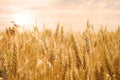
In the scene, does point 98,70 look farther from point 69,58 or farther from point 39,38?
point 39,38

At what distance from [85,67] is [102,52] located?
1.05 ft

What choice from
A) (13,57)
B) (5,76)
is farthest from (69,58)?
(5,76)

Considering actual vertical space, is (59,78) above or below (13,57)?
below

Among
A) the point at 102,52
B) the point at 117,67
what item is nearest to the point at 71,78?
the point at 117,67

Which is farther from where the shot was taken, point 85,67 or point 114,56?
point 114,56

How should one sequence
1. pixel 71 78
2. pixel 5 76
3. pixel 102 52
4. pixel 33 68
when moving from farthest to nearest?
1. pixel 102 52
2. pixel 33 68
3. pixel 71 78
4. pixel 5 76

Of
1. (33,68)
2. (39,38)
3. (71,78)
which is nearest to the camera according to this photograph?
(71,78)

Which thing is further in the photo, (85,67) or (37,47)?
(37,47)

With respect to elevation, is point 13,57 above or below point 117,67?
above

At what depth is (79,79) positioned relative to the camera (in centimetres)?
150

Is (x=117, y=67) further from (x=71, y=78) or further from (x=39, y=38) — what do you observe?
(x=39, y=38)

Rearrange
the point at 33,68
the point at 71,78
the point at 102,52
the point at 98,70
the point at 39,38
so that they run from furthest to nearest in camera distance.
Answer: the point at 39,38 → the point at 102,52 → the point at 98,70 → the point at 33,68 → the point at 71,78

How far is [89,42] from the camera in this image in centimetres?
192

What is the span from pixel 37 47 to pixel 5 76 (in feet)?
3.36
